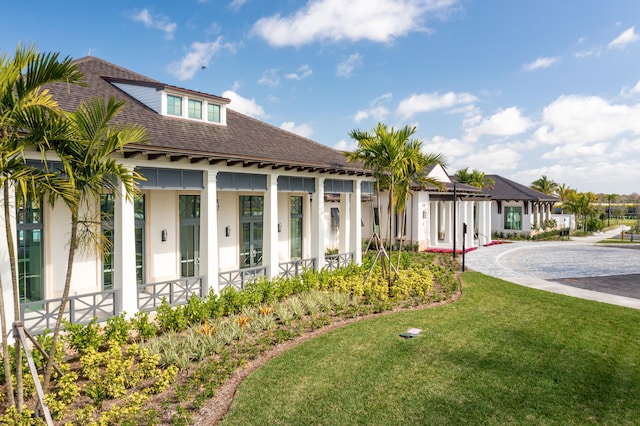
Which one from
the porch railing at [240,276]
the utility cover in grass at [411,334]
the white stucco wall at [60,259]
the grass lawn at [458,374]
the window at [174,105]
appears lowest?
the grass lawn at [458,374]

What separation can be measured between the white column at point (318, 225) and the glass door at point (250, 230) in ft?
8.28

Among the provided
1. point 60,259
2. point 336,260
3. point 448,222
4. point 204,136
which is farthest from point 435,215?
point 60,259

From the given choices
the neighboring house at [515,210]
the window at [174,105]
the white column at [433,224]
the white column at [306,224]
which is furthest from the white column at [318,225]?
the neighboring house at [515,210]

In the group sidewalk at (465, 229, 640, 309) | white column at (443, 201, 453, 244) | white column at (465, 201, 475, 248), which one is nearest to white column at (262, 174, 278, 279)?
sidewalk at (465, 229, 640, 309)

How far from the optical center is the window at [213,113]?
15.3 meters

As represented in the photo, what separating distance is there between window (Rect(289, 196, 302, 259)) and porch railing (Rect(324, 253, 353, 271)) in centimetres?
221

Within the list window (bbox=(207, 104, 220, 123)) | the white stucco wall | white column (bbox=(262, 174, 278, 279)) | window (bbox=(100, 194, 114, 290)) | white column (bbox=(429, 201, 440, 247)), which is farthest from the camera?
white column (bbox=(429, 201, 440, 247))

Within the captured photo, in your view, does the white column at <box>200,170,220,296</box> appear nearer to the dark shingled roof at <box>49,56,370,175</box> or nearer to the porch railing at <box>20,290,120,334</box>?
the dark shingled roof at <box>49,56,370,175</box>

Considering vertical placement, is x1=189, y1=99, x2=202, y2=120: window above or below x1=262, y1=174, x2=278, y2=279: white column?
above

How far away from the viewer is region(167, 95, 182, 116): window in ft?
46.1

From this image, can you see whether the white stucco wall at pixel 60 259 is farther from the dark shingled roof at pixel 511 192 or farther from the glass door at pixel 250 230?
the dark shingled roof at pixel 511 192

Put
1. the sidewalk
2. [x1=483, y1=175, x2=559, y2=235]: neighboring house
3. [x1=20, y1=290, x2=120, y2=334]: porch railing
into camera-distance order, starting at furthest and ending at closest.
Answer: [x1=483, y1=175, x2=559, y2=235]: neighboring house, the sidewalk, [x1=20, y1=290, x2=120, y2=334]: porch railing

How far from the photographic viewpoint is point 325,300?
12680 mm

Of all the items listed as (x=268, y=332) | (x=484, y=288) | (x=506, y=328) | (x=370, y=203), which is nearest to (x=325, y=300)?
(x=268, y=332)
